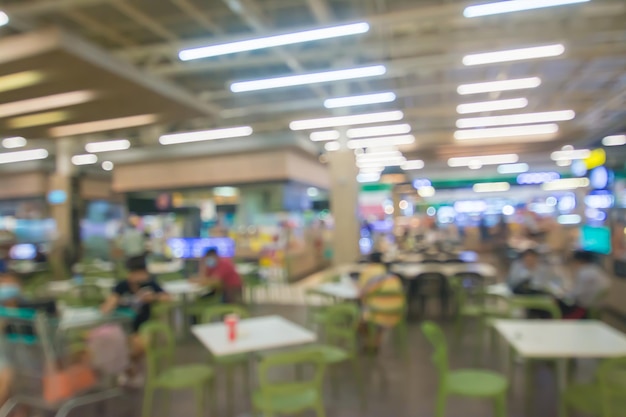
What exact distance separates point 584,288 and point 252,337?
3.68 metres

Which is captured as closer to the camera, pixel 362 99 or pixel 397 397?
pixel 397 397

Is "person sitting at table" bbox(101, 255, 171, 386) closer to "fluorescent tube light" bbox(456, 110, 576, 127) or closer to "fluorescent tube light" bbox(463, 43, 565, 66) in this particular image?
"fluorescent tube light" bbox(463, 43, 565, 66)

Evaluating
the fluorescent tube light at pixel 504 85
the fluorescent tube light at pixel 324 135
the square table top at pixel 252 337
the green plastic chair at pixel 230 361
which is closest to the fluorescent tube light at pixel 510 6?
the fluorescent tube light at pixel 504 85

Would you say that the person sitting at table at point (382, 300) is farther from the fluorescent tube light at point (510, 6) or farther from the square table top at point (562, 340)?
the fluorescent tube light at point (510, 6)

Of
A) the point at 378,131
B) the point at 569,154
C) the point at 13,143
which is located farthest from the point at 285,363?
the point at 569,154

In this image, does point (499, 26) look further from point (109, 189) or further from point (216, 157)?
point (109, 189)

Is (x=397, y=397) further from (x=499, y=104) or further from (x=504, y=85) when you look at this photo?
(x=499, y=104)

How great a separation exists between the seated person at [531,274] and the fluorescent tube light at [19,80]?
646cm

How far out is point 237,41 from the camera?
5.41 meters

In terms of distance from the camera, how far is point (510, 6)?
4680 mm

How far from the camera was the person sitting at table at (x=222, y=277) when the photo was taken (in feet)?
21.6

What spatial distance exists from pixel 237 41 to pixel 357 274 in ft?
12.2

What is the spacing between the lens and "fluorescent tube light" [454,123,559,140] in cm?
1160

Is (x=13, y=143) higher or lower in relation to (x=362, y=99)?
higher
